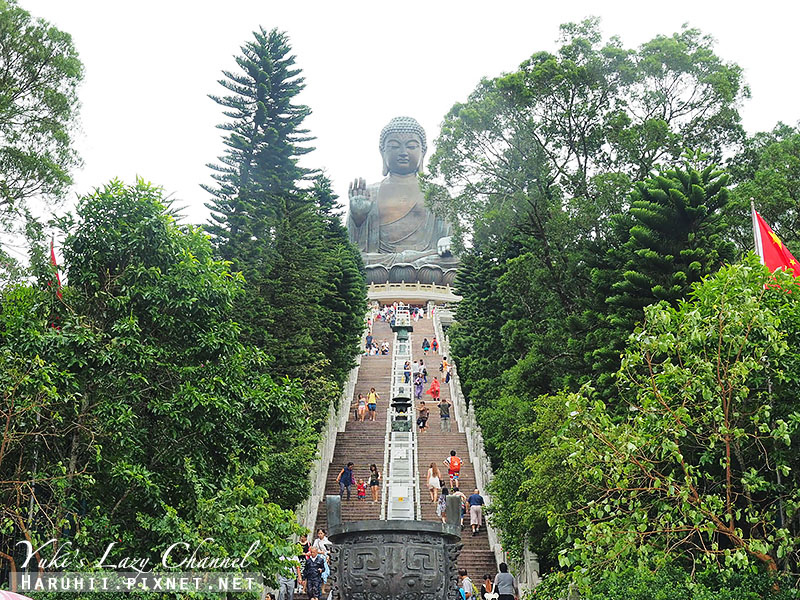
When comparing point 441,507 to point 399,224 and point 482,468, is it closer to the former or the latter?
point 482,468

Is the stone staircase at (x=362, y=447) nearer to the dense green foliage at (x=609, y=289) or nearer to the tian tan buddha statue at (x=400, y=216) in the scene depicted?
the dense green foliage at (x=609, y=289)

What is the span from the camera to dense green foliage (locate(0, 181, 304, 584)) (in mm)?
10617

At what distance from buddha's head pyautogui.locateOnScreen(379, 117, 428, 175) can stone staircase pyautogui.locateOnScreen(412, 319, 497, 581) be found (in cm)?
2295

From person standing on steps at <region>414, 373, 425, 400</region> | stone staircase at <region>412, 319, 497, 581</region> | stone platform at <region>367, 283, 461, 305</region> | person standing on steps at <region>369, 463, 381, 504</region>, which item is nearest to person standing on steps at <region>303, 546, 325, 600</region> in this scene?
stone staircase at <region>412, 319, 497, 581</region>

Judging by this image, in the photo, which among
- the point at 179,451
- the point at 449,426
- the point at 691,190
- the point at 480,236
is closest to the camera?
the point at 179,451

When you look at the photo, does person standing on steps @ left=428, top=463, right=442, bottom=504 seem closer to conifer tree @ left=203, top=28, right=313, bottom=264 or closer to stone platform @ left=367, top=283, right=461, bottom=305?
conifer tree @ left=203, top=28, right=313, bottom=264

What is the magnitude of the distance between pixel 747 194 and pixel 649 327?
31.3 ft

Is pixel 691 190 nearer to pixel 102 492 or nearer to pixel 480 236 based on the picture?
pixel 480 236

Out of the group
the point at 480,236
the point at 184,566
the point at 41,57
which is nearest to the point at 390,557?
the point at 184,566

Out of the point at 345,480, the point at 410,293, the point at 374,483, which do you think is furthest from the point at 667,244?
the point at 410,293

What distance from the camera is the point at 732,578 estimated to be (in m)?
9.98

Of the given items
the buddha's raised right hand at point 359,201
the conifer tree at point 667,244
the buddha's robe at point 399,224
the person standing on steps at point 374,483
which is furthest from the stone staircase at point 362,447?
the buddha's robe at point 399,224

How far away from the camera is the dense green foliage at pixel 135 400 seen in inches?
418

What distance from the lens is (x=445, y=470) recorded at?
2120cm
